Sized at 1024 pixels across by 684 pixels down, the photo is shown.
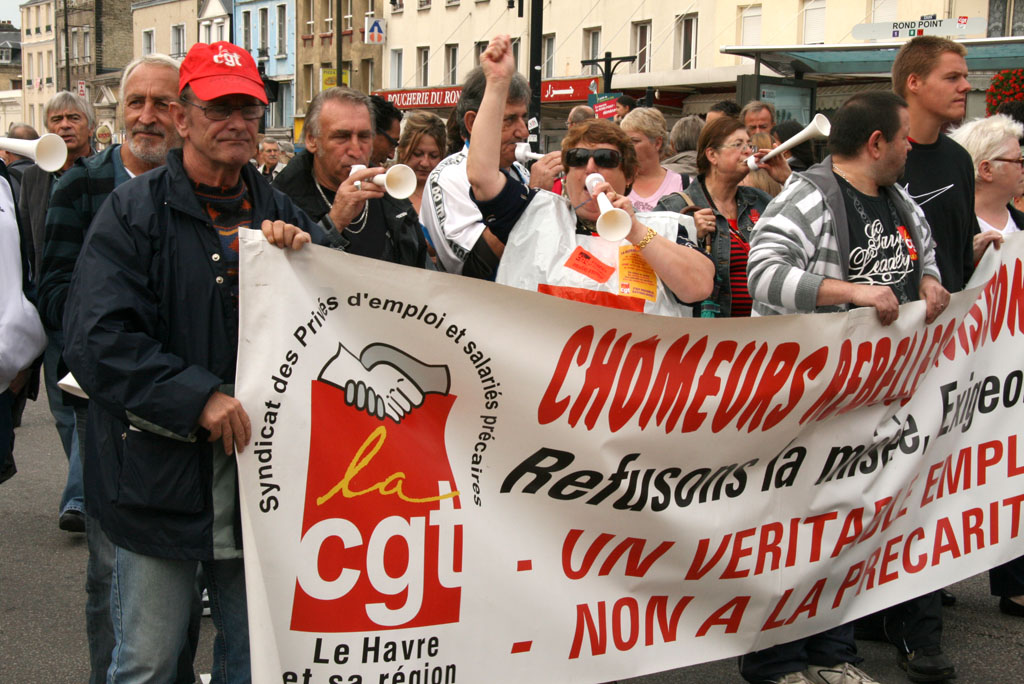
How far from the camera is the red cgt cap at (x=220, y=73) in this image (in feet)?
9.57

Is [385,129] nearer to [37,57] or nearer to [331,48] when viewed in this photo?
[331,48]

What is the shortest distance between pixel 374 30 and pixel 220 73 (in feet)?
129

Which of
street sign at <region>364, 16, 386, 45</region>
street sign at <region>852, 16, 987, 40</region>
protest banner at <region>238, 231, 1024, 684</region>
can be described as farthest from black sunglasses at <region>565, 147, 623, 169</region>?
street sign at <region>364, 16, 386, 45</region>

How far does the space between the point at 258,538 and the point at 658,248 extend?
1457 mm

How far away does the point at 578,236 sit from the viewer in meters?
3.64

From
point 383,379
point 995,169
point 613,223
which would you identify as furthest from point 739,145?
point 383,379

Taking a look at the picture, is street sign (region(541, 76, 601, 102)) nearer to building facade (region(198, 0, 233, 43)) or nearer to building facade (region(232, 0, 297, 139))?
building facade (region(232, 0, 297, 139))

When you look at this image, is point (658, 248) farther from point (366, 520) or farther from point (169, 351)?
point (169, 351)

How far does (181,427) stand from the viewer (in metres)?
2.73

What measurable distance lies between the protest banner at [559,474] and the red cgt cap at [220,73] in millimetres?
395

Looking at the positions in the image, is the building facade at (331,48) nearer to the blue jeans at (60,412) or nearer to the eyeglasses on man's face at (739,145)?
the blue jeans at (60,412)

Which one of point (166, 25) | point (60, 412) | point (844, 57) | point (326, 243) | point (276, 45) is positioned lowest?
point (60, 412)

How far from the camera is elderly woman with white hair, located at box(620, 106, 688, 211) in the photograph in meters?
6.52

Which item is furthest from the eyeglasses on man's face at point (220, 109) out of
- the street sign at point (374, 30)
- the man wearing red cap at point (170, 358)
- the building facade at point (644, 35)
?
the street sign at point (374, 30)
